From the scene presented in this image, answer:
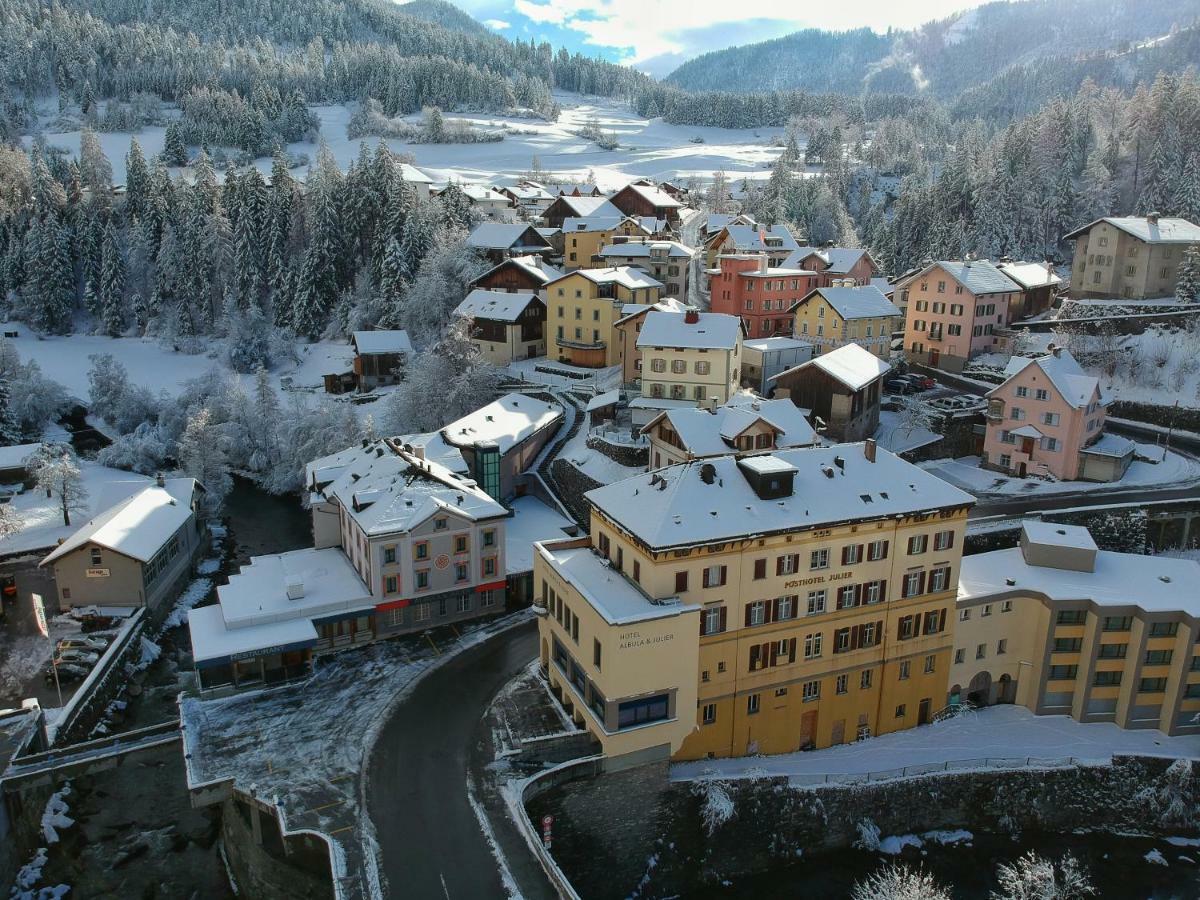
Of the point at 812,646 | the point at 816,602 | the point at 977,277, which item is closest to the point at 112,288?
the point at 977,277

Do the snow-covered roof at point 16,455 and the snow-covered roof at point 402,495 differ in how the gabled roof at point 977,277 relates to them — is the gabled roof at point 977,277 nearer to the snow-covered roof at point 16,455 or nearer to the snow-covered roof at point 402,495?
the snow-covered roof at point 402,495

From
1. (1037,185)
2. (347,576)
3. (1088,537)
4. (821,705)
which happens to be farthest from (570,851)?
(1037,185)

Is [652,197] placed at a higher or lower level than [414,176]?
lower

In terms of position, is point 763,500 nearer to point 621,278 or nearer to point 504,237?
point 621,278

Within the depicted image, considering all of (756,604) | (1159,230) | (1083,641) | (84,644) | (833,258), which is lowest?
(84,644)

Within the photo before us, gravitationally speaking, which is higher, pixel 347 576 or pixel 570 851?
pixel 347 576

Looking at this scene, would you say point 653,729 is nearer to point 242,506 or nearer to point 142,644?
point 142,644

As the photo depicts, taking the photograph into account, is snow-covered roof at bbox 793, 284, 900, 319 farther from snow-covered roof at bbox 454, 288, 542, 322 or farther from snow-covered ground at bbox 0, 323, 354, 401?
snow-covered ground at bbox 0, 323, 354, 401
